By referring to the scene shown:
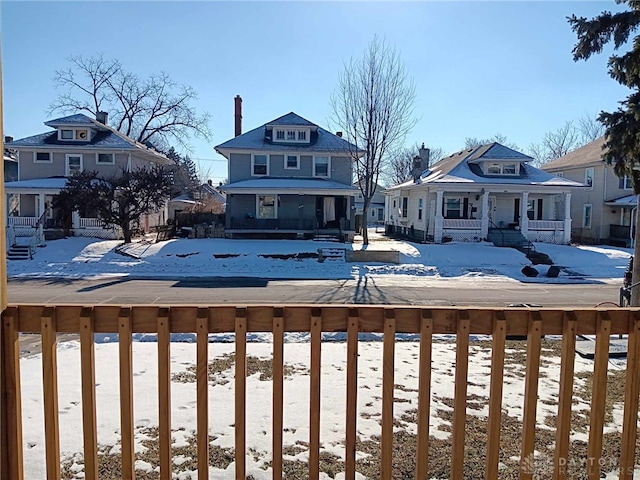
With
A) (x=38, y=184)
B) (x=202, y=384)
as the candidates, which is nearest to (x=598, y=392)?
(x=202, y=384)

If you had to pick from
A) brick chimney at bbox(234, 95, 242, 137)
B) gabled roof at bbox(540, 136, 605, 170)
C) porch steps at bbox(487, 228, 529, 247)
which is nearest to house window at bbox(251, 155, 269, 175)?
brick chimney at bbox(234, 95, 242, 137)

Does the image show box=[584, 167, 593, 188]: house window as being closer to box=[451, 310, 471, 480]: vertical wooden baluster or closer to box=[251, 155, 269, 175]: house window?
box=[251, 155, 269, 175]: house window

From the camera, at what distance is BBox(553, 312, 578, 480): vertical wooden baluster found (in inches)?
107

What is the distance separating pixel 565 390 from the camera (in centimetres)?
274

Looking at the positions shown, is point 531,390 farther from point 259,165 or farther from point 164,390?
point 259,165

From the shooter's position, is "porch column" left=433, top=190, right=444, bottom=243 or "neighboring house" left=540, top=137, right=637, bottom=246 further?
"neighboring house" left=540, top=137, right=637, bottom=246

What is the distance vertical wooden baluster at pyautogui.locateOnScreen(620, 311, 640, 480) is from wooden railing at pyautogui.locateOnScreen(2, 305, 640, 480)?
1 cm

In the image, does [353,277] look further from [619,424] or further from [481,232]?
[619,424]

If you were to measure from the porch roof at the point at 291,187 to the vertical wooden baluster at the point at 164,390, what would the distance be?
83.9ft

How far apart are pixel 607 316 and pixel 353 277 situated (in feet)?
52.5

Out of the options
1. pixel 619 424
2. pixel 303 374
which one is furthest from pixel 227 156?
pixel 619 424

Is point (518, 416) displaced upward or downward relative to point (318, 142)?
downward

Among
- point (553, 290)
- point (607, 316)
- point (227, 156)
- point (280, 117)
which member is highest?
point (280, 117)

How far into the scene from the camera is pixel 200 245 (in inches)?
968
